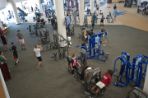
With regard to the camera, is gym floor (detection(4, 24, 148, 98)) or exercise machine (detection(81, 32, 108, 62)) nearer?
gym floor (detection(4, 24, 148, 98))

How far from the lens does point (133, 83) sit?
27.0 ft

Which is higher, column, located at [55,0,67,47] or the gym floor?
column, located at [55,0,67,47]

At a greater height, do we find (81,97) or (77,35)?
(77,35)

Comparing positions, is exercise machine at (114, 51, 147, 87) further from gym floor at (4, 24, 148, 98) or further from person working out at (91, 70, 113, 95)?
person working out at (91, 70, 113, 95)

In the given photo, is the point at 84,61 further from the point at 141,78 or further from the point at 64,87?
the point at 141,78

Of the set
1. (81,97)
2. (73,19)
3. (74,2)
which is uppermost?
(74,2)

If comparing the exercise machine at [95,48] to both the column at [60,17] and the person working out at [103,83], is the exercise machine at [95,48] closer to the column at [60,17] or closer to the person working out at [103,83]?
the column at [60,17]

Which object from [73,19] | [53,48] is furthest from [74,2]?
[53,48]

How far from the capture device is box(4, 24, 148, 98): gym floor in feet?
26.1

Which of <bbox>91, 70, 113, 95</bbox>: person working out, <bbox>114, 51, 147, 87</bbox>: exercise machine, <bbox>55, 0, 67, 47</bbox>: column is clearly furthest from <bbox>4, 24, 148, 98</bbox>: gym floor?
<bbox>55, 0, 67, 47</bbox>: column

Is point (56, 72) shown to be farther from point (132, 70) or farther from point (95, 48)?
point (132, 70)

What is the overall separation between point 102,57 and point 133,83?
288cm

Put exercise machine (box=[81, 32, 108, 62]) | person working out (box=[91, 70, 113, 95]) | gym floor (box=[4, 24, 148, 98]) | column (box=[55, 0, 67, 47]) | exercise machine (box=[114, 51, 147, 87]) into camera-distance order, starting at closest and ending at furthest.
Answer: person working out (box=[91, 70, 113, 95]), exercise machine (box=[114, 51, 147, 87]), gym floor (box=[4, 24, 148, 98]), exercise machine (box=[81, 32, 108, 62]), column (box=[55, 0, 67, 47])

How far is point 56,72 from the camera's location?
9.55 m
